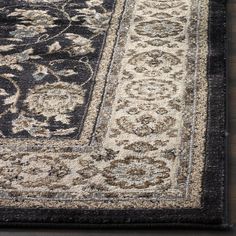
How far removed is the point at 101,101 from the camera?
2.32 metres

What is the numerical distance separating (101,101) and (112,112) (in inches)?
3.3

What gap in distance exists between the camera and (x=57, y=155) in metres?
2.05

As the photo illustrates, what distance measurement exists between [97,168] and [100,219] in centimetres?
→ 23

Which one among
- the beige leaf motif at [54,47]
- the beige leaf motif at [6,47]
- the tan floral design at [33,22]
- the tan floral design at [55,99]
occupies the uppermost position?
the tan floral design at [55,99]

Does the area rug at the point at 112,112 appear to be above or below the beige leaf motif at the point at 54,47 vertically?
above

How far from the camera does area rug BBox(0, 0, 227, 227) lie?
6.04ft

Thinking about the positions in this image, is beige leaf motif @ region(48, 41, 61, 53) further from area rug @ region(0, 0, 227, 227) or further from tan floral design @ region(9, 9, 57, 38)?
tan floral design @ region(9, 9, 57, 38)

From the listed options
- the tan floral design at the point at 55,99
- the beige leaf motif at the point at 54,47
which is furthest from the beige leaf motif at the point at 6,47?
the tan floral design at the point at 55,99

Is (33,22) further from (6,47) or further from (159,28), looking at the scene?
(159,28)

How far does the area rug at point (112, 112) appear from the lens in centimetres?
184

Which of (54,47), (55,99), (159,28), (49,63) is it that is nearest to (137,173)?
(55,99)

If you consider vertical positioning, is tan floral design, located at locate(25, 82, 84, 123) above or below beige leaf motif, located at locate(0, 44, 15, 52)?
above

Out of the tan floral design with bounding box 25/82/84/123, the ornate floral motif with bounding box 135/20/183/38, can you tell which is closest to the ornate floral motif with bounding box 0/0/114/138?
the tan floral design with bounding box 25/82/84/123

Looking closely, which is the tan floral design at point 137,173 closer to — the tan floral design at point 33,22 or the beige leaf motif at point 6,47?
the beige leaf motif at point 6,47
